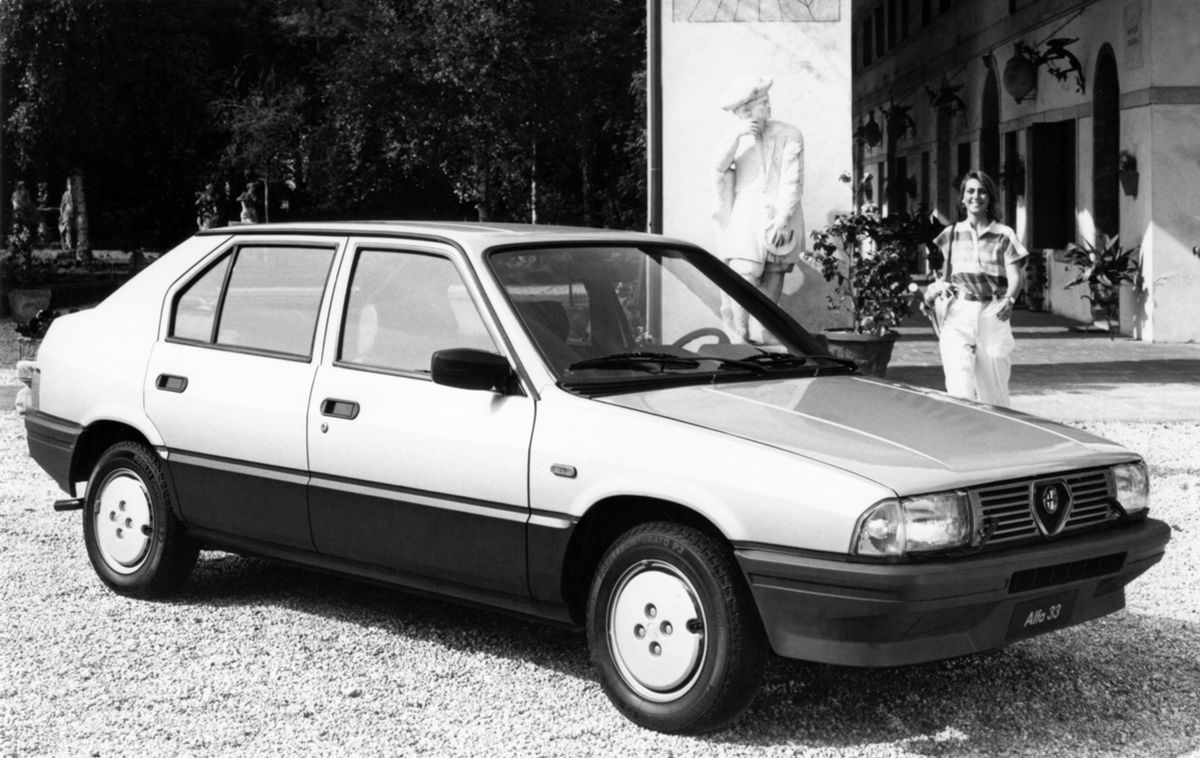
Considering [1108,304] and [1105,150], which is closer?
[1108,304]

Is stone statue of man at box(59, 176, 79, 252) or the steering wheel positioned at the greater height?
stone statue of man at box(59, 176, 79, 252)

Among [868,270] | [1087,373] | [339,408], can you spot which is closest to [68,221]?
[1087,373]

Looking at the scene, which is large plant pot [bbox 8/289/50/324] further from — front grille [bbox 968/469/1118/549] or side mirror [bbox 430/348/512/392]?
front grille [bbox 968/469/1118/549]

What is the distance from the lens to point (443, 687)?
5809 millimetres

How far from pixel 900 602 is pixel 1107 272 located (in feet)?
57.2

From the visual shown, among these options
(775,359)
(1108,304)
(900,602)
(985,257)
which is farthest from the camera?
(1108,304)

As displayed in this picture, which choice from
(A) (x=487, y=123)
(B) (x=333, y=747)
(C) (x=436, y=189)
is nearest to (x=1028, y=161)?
(A) (x=487, y=123)

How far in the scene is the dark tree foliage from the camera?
95.9 ft

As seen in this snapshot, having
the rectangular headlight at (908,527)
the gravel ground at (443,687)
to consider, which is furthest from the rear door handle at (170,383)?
the rectangular headlight at (908,527)

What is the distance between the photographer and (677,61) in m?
15.7

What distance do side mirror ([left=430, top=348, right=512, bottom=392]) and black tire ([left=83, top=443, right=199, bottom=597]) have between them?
1800 mm

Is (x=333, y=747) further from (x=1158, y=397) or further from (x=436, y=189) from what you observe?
(x=436, y=189)

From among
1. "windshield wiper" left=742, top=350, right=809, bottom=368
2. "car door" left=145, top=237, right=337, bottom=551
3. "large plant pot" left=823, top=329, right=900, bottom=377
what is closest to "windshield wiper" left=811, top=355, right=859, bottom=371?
"windshield wiper" left=742, top=350, right=809, bottom=368

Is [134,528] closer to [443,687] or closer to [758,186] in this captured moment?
[443,687]
